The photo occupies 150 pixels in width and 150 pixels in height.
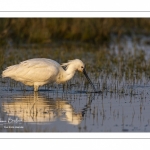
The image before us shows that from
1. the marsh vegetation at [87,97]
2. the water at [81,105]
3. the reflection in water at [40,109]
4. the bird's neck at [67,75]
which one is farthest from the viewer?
the bird's neck at [67,75]

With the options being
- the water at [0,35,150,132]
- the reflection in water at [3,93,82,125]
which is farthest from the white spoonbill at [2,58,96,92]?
the reflection in water at [3,93,82,125]

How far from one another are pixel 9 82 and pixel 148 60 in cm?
508

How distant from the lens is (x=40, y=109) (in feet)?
33.2

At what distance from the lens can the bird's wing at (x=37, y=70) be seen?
1206 cm

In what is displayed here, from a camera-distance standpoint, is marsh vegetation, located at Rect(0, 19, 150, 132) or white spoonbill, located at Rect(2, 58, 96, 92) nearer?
marsh vegetation, located at Rect(0, 19, 150, 132)

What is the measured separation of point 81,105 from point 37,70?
71.7 inches

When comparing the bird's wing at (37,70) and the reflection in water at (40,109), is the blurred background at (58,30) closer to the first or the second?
the bird's wing at (37,70)

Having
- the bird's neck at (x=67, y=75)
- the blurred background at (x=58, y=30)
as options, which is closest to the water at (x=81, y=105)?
the bird's neck at (x=67, y=75)

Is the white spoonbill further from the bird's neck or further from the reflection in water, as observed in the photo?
the reflection in water

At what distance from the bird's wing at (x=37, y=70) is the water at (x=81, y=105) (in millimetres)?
350

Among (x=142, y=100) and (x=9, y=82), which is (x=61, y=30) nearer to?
(x=9, y=82)

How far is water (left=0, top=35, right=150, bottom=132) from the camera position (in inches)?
348

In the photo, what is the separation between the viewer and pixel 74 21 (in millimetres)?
22172
